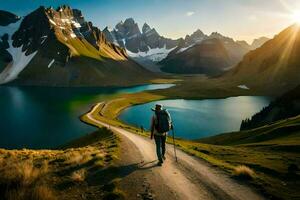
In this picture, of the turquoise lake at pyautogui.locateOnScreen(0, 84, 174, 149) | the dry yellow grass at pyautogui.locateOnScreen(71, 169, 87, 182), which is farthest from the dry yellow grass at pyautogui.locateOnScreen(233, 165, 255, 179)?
the turquoise lake at pyautogui.locateOnScreen(0, 84, 174, 149)

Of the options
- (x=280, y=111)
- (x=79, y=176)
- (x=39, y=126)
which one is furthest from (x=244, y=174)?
(x=39, y=126)

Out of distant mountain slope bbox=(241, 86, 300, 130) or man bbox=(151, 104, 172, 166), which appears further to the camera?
distant mountain slope bbox=(241, 86, 300, 130)

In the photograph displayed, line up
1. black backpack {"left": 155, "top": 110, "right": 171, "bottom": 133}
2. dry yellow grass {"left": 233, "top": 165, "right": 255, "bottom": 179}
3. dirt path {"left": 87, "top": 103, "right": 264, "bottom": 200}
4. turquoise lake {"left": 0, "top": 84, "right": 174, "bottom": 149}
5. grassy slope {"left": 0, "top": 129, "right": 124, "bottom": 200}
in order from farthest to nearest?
turquoise lake {"left": 0, "top": 84, "right": 174, "bottom": 149}, black backpack {"left": 155, "top": 110, "right": 171, "bottom": 133}, dry yellow grass {"left": 233, "top": 165, "right": 255, "bottom": 179}, dirt path {"left": 87, "top": 103, "right": 264, "bottom": 200}, grassy slope {"left": 0, "top": 129, "right": 124, "bottom": 200}

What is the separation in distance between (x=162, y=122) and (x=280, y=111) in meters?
76.2

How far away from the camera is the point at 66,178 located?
14.7 m

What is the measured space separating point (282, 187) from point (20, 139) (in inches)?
2943

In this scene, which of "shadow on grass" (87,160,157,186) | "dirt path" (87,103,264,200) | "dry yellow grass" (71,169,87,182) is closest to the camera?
"dirt path" (87,103,264,200)

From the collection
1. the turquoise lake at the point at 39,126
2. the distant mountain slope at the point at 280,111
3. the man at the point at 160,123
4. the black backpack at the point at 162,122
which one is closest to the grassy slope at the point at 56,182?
the man at the point at 160,123

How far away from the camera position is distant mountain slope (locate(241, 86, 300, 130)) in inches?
3205

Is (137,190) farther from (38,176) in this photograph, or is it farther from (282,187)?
(282,187)

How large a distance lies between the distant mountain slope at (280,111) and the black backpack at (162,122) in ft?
235

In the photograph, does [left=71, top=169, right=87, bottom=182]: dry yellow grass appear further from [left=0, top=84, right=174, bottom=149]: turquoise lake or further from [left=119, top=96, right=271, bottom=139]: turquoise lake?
[left=119, top=96, right=271, bottom=139]: turquoise lake

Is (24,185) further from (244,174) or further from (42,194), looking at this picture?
(244,174)

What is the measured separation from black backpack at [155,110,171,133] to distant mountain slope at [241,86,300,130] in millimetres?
71634
